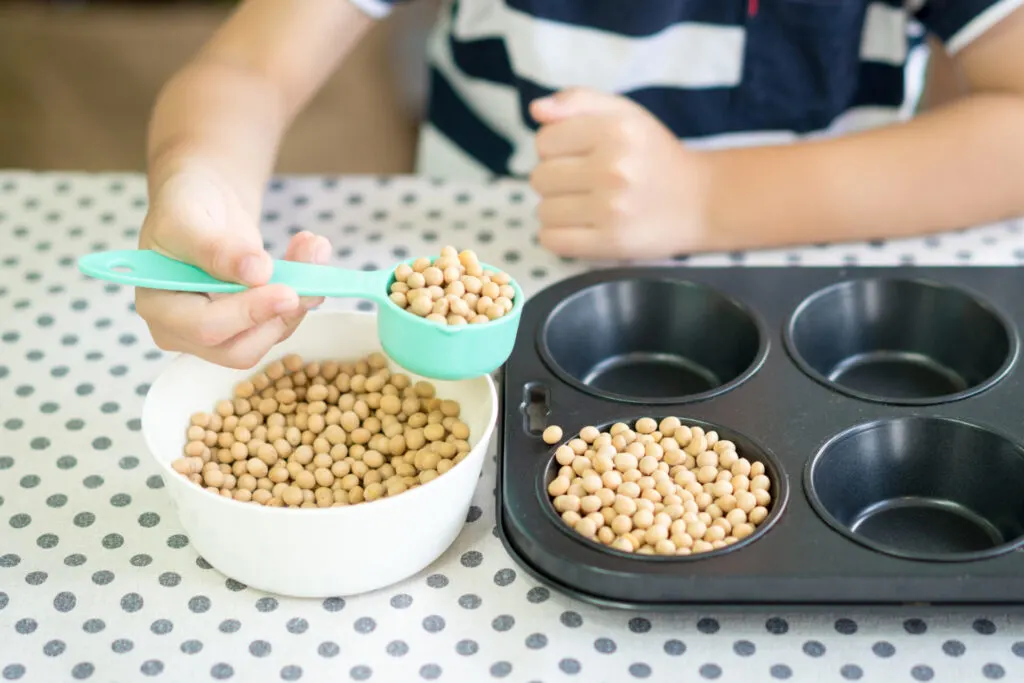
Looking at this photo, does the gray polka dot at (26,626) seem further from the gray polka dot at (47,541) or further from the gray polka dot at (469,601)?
the gray polka dot at (469,601)

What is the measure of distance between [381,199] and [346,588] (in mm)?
568

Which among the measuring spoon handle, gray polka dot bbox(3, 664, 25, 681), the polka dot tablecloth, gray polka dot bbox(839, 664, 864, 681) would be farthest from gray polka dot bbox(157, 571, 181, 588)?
gray polka dot bbox(839, 664, 864, 681)

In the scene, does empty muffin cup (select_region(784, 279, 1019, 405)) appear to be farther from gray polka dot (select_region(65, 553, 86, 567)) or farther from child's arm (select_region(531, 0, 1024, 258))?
gray polka dot (select_region(65, 553, 86, 567))

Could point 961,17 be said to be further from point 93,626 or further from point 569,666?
point 93,626

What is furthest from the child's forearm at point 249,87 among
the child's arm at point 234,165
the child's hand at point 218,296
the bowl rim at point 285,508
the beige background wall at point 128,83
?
the beige background wall at point 128,83

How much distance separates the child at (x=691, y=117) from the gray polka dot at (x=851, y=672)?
1.62ft

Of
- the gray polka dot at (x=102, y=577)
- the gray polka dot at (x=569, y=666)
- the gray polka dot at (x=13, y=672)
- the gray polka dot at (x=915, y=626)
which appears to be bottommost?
the gray polka dot at (x=13, y=672)

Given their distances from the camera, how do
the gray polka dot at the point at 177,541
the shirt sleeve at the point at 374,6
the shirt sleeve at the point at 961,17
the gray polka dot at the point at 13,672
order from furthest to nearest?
the shirt sleeve at the point at 374,6
the shirt sleeve at the point at 961,17
the gray polka dot at the point at 177,541
the gray polka dot at the point at 13,672

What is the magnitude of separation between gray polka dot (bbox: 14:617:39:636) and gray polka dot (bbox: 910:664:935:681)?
1.87ft

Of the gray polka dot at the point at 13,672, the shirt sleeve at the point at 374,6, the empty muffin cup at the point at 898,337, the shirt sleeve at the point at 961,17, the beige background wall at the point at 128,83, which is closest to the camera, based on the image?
the gray polka dot at the point at 13,672

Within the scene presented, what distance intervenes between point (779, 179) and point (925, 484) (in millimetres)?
380

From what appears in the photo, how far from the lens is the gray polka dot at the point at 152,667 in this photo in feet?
2.30

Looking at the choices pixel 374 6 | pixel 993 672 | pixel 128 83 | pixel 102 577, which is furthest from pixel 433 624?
pixel 128 83

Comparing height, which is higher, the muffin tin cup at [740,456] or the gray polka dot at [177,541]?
the muffin tin cup at [740,456]
